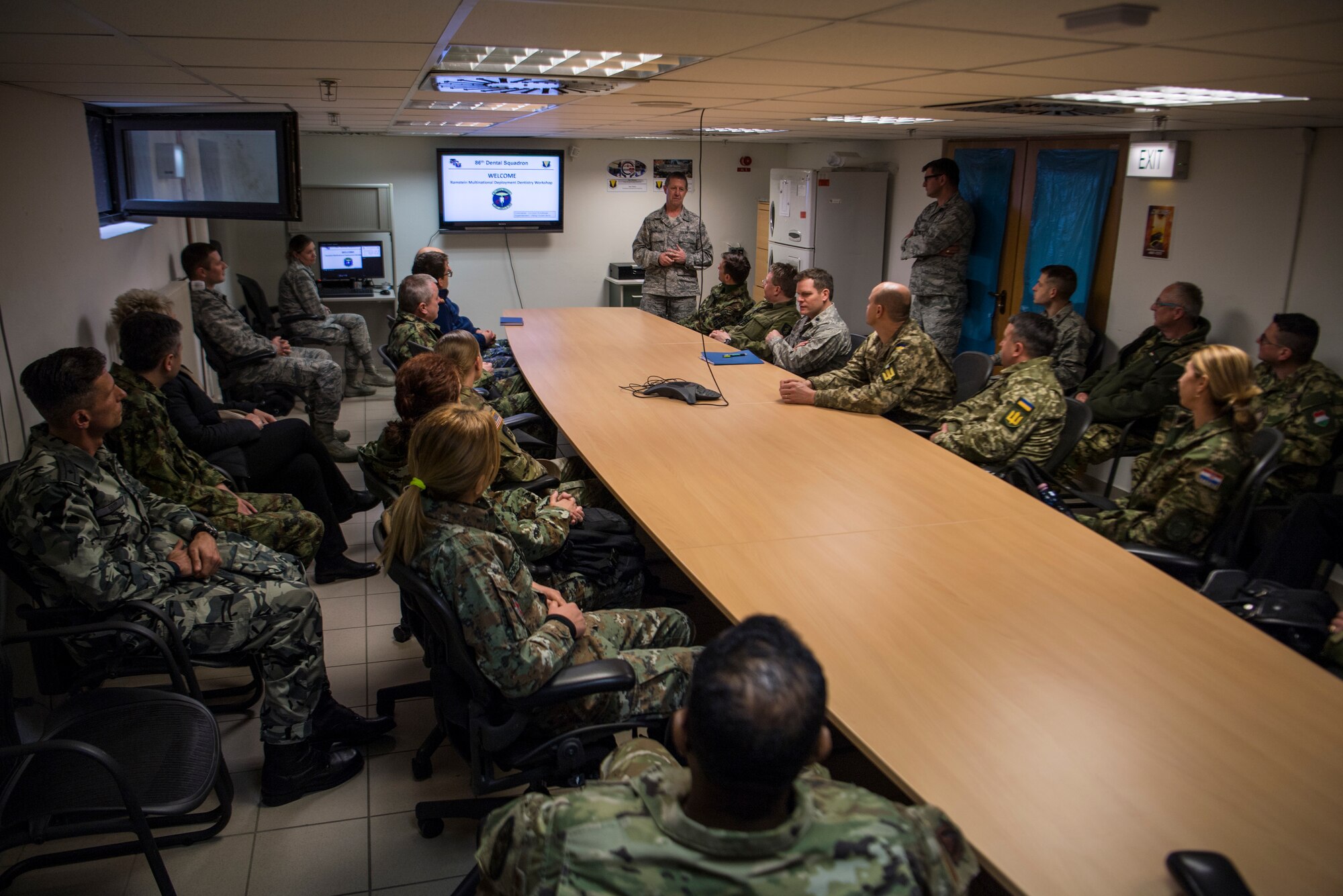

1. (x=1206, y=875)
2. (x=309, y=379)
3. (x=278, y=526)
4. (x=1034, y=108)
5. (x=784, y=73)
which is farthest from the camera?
(x=309, y=379)

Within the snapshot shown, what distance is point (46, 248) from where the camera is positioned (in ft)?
11.8

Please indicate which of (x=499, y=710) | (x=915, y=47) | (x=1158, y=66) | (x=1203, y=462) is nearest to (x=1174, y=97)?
(x=1158, y=66)

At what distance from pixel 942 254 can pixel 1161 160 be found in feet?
6.18

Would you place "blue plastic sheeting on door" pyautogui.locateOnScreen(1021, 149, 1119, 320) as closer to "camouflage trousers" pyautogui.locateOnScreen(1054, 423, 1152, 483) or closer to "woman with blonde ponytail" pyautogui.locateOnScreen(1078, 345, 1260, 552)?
"camouflage trousers" pyautogui.locateOnScreen(1054, 423, 1152, 483)

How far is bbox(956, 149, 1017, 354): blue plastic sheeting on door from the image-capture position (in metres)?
6.68

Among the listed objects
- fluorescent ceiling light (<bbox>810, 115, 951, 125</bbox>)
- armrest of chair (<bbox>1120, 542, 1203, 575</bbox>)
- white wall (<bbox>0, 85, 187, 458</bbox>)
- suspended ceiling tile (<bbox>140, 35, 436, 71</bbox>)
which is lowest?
armrest of chair (<bbox>1120, 542, 1203, 575</bbox>)

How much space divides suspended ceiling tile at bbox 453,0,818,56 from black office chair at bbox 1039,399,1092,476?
2.14m

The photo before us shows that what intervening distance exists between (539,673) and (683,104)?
3.32 m

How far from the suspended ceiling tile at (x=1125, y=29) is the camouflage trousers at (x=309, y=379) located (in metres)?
4.89

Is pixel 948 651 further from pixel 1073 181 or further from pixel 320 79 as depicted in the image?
pixel 1073 181

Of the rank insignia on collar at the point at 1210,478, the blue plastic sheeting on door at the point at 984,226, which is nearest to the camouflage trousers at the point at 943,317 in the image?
the blue plastic sheeting on door at the point at 984,226

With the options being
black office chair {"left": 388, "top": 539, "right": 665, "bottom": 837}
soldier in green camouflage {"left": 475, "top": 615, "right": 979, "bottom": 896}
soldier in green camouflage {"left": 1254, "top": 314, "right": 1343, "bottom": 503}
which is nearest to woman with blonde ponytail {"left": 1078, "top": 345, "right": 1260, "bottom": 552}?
soldier in green camouflage {"left": 1254, "top": 314, "right": 1343, "bottom": 503}

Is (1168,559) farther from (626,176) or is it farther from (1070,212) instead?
(626,176)

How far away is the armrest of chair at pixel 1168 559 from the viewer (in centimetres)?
280
